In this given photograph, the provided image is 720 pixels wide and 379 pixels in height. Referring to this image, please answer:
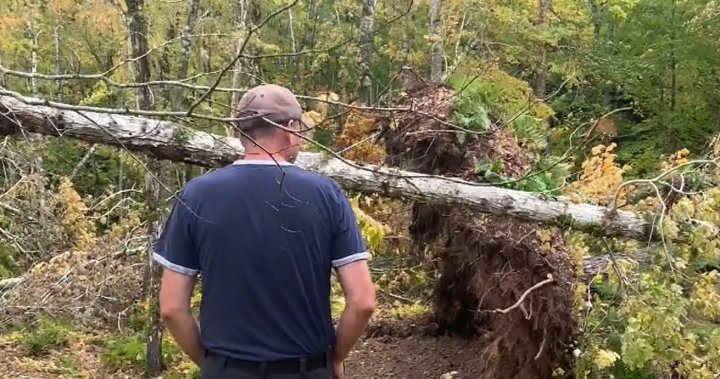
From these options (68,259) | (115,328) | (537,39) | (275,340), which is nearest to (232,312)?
(275,340)

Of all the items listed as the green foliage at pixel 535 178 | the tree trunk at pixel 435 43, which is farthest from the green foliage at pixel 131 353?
the tree trunk at pixel 435 43

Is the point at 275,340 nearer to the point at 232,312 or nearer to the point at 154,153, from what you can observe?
the point at 232,312

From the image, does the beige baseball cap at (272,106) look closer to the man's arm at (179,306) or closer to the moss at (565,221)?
the man's arm at (179,306)

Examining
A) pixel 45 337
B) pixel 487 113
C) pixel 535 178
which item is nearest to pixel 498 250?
pixel 535 178

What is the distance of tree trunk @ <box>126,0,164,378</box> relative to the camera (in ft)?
21.1

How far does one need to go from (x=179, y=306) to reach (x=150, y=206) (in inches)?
182

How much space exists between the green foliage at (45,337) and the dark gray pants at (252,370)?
6.90m

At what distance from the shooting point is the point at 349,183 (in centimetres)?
517

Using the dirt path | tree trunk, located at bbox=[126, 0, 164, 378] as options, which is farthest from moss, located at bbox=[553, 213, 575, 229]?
tree trunk, located at bbox=[126, 0, 164, 378]

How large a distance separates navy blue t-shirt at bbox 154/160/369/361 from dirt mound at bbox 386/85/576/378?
8.37ft

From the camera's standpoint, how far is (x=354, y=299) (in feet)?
8.43

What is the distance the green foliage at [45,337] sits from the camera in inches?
338

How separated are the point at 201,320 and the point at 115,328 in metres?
7.43

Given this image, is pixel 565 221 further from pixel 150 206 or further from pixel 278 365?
pixel 150 206
